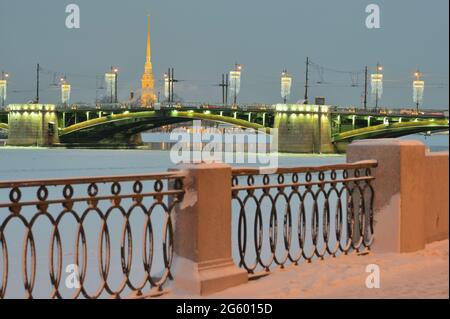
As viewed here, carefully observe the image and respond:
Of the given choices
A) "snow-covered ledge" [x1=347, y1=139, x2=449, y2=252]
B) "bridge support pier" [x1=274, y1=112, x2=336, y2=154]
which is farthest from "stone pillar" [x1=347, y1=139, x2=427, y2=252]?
"bridge support pier" [x1=274, y1=112, x2=336, y2=154]

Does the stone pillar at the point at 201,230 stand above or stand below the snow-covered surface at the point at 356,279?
above

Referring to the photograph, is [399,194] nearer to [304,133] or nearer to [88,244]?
[88,244]

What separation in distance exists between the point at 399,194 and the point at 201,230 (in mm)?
2482

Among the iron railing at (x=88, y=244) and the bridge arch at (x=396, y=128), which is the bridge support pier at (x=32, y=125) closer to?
the bridge arch at (x=396, y=128)

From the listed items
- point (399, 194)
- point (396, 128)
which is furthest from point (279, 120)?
point (399, 194)

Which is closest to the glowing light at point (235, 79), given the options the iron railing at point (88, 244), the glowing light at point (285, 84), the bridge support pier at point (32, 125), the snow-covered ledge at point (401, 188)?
the glowing light at point (285, 84)

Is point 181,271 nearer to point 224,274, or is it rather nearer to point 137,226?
point 224,274

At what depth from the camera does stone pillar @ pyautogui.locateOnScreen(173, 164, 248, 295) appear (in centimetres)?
662

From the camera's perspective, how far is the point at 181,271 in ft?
21.9

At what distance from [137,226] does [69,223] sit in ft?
6.61

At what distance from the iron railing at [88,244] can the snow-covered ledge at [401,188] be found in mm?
2092

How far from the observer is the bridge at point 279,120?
69.4 m

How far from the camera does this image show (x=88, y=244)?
17.6m

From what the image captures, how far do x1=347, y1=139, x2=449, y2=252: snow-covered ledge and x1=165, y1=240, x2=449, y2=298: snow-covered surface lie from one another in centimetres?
16
